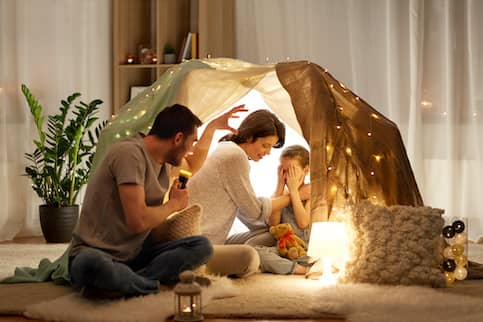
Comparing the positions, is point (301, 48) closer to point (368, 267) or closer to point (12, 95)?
point (12, 95)

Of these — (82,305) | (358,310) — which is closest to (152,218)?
(82,305)

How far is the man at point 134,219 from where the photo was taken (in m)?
3.31

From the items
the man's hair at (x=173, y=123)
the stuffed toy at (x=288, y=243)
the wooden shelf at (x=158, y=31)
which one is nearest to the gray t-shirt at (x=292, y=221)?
the stuffed toy at (x=288, y=243)

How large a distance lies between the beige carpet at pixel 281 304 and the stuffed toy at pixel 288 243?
1.47ft

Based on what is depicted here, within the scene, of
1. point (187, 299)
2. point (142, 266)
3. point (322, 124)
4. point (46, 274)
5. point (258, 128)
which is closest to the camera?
point (187, 299)

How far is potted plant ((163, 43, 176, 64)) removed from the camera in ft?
20.2

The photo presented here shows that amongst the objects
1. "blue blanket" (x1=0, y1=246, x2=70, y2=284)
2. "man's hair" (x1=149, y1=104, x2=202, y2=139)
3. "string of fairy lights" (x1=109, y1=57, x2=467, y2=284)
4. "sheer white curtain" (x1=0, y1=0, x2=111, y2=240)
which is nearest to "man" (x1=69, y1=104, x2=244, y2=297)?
"man's hair" (x1=149, y1=104, x2=202, y2=139)

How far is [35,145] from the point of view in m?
6.12

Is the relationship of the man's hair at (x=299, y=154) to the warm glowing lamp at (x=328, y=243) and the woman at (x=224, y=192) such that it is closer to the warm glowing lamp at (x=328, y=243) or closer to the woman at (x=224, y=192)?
the woman at (x=224, y=192)

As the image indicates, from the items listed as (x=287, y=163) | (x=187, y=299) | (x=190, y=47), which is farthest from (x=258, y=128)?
(x=190, y=47)

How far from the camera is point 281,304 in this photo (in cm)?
327

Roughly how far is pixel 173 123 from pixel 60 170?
2.22 metres

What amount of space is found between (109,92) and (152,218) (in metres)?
3.03

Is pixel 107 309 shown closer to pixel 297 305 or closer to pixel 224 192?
pixel 297 305
